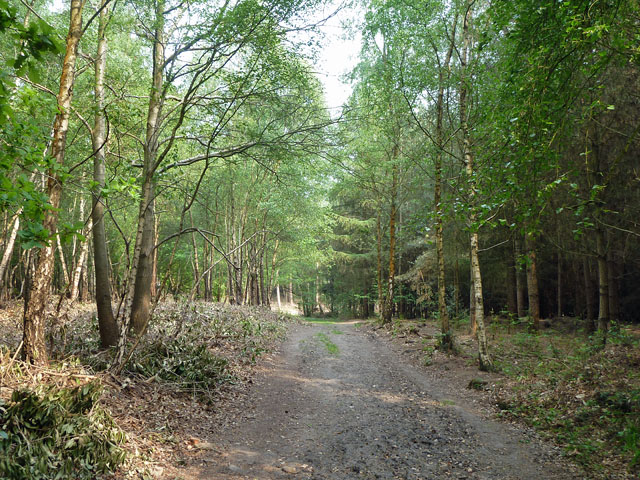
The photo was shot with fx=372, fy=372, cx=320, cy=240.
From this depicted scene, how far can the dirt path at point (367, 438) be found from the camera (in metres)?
4.46

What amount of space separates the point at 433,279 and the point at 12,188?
2175 cm

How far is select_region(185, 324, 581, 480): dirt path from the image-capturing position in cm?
446

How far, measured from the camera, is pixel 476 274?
9523 millimetres

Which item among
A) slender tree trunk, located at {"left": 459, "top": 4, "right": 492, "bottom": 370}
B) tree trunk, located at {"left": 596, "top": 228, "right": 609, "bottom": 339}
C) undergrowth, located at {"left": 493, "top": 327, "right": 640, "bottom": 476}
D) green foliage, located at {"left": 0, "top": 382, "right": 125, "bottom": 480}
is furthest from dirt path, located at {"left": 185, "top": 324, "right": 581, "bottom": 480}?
tree trunk, located at {"left": 596, "top": 228, "right": 609, "bottom": 339}

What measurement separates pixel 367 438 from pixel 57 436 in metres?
3.79

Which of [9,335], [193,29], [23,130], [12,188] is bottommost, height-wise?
[9,335]

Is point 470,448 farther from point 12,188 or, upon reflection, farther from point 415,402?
point 12,188

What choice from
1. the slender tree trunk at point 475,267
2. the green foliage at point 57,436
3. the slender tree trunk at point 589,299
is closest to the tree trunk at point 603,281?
the slender tree trunk at point 589,299

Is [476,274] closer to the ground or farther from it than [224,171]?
closer to the ground

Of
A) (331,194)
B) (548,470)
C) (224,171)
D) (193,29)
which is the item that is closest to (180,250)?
(224,171)

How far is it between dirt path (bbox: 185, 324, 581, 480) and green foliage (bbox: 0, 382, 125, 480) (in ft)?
3.58

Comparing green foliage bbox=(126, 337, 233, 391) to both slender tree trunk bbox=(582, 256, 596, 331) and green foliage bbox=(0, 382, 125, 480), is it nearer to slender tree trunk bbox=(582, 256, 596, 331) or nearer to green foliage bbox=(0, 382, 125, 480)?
green foliage bbox=(0, 382, 125, 480)

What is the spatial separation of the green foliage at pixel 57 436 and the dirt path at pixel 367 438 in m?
1.09

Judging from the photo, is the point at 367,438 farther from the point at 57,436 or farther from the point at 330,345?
the point at 330,345
